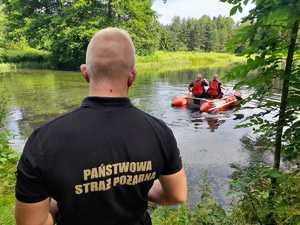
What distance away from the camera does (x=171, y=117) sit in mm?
16375

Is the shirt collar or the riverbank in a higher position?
the shirt collar

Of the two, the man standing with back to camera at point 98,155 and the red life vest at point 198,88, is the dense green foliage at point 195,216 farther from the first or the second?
the red life vest at point 198,88

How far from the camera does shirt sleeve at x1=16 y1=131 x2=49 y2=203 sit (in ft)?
5.83

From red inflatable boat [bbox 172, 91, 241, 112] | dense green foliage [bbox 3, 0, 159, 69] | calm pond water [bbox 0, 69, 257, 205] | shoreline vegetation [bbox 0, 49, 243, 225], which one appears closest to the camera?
shoreline vegetation [bbox 0, 49, 243, 225]

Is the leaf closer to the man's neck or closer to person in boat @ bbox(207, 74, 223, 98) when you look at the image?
the man's neck

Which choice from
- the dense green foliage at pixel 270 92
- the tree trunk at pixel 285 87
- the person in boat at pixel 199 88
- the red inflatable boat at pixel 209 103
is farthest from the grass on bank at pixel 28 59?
the tree trunk at pixel 285 87

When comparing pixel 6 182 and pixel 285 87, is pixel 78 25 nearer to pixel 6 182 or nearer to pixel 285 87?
pixel 6 182

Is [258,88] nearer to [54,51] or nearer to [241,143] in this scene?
[241,143]

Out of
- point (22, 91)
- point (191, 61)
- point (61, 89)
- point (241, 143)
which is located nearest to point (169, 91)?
point (61, 89)

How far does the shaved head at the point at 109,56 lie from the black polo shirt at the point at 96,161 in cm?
13

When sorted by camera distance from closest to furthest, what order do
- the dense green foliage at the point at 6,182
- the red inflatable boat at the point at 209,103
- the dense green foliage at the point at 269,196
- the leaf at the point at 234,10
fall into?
the dense green foliage at the point at 269,196 < the leaf at the point at 234,10 < the dense green foliage at the point at 6,182 < the red inflatable boat at the point at 209,103

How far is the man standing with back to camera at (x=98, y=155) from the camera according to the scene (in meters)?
1.81

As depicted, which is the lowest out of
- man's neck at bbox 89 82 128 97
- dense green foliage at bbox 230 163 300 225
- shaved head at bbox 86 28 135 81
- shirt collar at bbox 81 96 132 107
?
dense green foliage at bbox 230 163 300 225

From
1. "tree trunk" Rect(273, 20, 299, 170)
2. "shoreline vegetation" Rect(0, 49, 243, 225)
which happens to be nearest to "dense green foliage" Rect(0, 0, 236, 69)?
"shoreline vegetation" Rect(0, 49, 243, 225)
